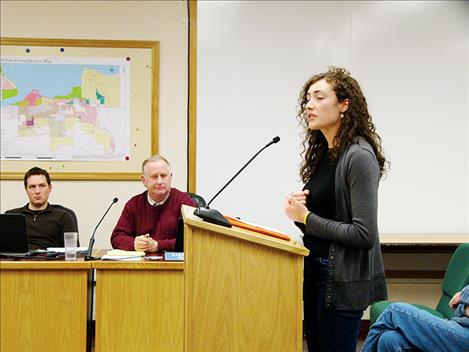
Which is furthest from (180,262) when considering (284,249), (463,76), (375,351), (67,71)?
(463,76)

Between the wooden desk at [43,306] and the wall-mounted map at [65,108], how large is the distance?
5.34 feet

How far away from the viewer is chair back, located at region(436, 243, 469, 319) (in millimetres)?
3270

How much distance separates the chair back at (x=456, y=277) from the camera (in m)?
3.27

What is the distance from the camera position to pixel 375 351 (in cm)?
217

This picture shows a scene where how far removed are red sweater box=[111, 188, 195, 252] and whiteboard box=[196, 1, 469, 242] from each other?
70cm

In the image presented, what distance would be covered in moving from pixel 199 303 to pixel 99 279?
1.13 meters

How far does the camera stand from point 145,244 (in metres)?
3.11

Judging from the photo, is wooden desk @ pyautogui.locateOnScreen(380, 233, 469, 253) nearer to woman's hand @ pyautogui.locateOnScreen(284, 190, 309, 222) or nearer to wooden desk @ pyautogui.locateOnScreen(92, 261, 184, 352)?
wooden desk @ pyautogui.locateOnScreen(92, 261, 184, 352)

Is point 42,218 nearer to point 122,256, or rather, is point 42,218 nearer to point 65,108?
point 65,108

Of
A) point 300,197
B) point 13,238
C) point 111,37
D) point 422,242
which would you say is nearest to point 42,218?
point 13,238

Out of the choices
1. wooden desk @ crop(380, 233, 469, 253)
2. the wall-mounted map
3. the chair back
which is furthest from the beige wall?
the chair back

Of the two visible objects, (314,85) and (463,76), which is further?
(463,76)

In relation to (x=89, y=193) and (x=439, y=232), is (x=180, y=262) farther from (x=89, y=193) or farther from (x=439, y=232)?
(x=439, y=232)

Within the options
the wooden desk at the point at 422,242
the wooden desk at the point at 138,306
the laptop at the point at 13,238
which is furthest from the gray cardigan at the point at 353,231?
the wooden desk at the point at 422,242
